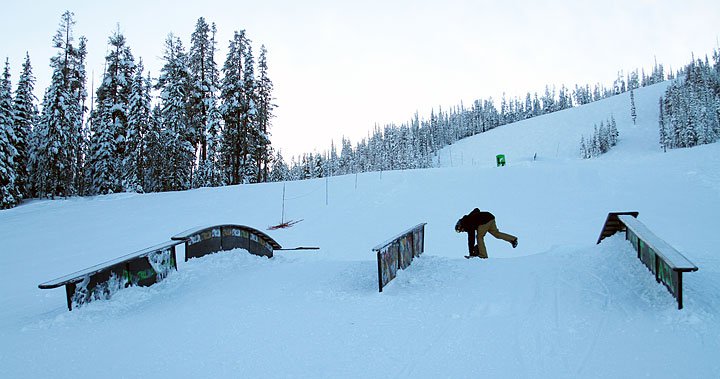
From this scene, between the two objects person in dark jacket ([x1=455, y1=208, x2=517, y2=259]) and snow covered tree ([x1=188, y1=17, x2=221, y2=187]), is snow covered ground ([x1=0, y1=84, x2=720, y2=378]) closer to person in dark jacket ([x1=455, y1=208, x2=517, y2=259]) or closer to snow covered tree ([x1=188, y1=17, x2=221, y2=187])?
person in dark jacket ([x1=455, y1=208, x2=517, y2=259])

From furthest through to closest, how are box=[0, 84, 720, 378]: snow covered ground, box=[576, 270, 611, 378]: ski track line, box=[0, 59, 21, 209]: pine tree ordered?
box=[0, 59, 21, 209]: pine tree
box=[0, 84, 720, 378]: snow covered ground
box=[576, 270, 611, 378]: ski track line

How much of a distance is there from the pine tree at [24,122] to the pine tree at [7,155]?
1.83m

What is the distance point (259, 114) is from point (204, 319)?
31.4 m

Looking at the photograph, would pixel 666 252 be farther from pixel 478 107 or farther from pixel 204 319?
pixel 478 107

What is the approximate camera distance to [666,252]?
5.19m

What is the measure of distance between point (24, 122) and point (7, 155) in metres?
6.08

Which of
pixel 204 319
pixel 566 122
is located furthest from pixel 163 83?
pixel 566 122

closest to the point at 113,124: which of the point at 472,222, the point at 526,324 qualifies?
the point at 472,222

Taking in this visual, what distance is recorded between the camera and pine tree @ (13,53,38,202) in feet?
112

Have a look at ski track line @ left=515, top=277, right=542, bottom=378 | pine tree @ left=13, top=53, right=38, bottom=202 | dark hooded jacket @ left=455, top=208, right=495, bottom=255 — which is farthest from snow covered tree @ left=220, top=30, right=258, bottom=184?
ski track line @ left=515, top=277, right=542, bottom=378

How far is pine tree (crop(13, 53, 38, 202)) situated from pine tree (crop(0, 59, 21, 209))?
183cm

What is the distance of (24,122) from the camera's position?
35031 millimetres

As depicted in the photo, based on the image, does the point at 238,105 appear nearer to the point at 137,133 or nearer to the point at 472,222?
the point at 137,133

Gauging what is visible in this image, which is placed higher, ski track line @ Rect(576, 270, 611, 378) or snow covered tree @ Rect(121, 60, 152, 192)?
snow covered tree @ Rect(121, 60, 152, 192)
